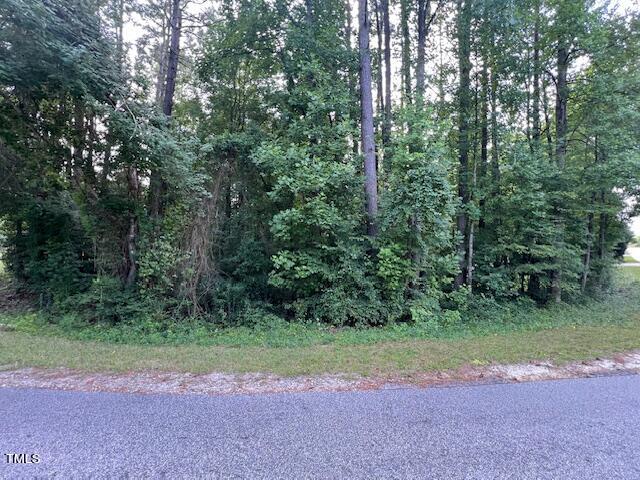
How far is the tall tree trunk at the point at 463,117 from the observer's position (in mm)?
9992

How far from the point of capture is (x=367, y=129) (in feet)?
28.5

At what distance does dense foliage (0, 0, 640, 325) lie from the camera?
286 inches

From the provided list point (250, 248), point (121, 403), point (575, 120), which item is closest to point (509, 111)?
point (575, 120)

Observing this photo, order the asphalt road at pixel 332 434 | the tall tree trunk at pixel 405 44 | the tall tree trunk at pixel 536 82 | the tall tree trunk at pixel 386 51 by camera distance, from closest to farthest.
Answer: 1. the asphalt road at pixel 332 434
2. the tall tree trunk at pixel 536 82
3. the tall tree trunk at pixel 405 44
4. the tall tree trunk at pixel 386 51

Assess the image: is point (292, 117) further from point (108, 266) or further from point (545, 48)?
point (545, 48)

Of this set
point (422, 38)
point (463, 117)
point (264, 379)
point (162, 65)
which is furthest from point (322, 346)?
point (162, 65)

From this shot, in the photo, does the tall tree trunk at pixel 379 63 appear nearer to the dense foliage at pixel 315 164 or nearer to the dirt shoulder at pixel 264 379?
the dense foliage at pixel 315 164

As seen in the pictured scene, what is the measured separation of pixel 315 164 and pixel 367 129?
2.31 m

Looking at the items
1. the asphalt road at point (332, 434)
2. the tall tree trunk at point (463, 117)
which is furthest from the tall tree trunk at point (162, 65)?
the asphalt road at point (332, 434)

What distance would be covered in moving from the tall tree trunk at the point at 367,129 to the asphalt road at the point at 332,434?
5.37 meters

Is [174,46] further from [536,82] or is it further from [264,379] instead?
[536,82]

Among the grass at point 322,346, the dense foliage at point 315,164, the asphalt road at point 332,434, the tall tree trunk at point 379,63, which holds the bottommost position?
the grass at point 322,346

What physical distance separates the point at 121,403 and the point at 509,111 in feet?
40.6

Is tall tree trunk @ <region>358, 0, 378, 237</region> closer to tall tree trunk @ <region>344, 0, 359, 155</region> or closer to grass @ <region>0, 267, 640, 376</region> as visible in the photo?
tall tree trunk @ <region>344, 0, 359, 155</region>
